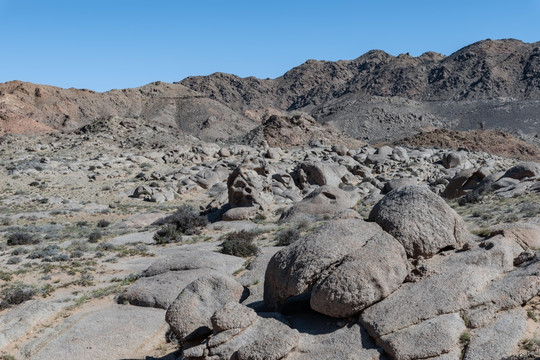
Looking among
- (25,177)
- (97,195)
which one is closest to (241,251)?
Result: (97,195)

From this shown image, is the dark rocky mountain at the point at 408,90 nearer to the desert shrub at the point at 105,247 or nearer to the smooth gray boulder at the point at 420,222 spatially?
the desert shrub at the point at 105,247

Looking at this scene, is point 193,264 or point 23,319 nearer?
point 23,319

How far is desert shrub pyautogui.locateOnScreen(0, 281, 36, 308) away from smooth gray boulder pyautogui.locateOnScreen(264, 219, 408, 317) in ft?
25.8

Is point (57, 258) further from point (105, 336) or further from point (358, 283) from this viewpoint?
point (358, 283)

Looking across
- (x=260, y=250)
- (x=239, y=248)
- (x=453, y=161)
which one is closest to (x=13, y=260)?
(x=239, y=248)

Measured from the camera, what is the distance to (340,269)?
742 cm

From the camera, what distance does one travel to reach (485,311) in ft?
23.2

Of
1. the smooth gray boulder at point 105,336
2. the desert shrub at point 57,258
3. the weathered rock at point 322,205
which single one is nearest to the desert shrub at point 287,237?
the weathered rock at point 322,205

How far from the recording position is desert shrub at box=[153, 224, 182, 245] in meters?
19.6

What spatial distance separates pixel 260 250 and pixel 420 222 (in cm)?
892

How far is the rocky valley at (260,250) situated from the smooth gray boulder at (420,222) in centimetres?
3

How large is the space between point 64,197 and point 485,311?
31.1 meters

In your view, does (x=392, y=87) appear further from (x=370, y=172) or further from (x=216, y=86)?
(x=370, y=172)

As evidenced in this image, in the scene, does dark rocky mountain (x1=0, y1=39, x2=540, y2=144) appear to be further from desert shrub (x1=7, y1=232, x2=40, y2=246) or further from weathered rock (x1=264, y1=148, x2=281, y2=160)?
desert shrub (x1=7, y1=232, x2=40, y2=246)
